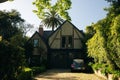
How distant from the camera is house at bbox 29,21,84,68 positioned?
45.7 metres

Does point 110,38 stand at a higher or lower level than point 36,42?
lower

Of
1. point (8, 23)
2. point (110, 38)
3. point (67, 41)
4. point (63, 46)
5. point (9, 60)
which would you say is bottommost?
point (9, 60)

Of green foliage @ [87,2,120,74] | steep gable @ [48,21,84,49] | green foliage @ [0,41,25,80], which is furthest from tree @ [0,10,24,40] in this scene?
green foliage @ [0,41,25,80]

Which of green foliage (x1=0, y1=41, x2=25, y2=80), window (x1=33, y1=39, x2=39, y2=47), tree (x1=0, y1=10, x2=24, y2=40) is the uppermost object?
tree (x1=0, y1=10, x2=24, y2=40)

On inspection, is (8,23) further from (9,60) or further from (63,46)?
(9,60)

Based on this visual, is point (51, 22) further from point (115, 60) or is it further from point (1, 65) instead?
point (1, 65)

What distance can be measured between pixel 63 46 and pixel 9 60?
1265 inches

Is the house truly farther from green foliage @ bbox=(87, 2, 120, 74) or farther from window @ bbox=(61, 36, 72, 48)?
green foliage @ bbox=(87, 2, 120, 74)

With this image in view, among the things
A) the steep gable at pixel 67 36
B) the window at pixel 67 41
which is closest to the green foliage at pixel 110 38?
the steep gable at pixel 67 36

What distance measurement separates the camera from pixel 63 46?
1818 inches

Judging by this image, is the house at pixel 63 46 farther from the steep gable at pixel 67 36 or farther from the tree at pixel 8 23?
the tree at pixel 8 23

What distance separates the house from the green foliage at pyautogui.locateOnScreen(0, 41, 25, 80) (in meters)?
30.1

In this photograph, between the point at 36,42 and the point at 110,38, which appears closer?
the point at 110,38

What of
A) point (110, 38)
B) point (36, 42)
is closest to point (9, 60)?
point (110, 38)
